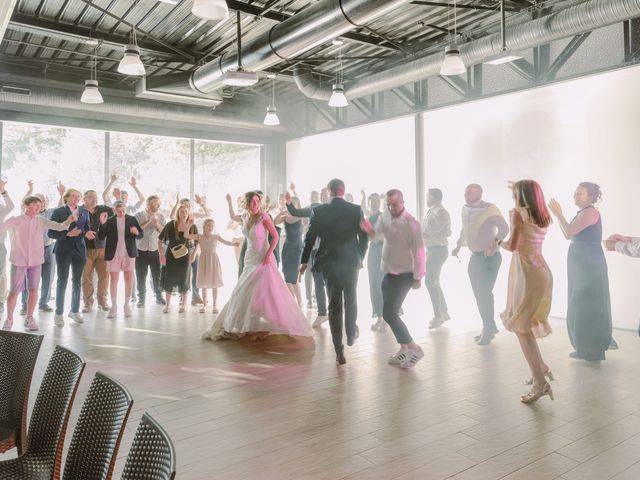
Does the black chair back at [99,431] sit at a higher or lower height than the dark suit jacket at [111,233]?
lower

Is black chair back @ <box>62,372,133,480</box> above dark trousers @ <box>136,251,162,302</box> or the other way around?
the other way around

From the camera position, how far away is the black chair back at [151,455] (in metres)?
1.21

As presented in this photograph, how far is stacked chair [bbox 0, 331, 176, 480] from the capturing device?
52.3 inches

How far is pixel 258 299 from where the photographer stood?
582 centimetres

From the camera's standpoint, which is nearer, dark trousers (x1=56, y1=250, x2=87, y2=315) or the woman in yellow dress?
the woman in yellow dress

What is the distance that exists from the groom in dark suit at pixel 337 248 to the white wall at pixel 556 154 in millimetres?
3558

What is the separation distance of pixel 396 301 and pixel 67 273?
4.30 metres

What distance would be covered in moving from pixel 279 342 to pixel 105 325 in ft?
7.79

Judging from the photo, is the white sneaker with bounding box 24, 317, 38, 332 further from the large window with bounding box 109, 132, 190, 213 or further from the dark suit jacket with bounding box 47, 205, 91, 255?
the large window with bounding box 109, 132, 190, 213

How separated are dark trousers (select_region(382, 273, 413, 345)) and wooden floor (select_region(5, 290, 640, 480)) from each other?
325 mm

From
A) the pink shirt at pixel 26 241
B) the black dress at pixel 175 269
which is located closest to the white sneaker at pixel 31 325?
the pink shirt at pixel 26 241

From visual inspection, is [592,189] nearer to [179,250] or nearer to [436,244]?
[436,244]

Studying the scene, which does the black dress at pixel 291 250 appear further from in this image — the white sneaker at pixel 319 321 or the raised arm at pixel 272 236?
the raised arm at pixel 272 236

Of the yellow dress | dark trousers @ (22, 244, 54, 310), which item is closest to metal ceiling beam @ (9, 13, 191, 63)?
dark trousers @ (22, 244, 54, 310)
